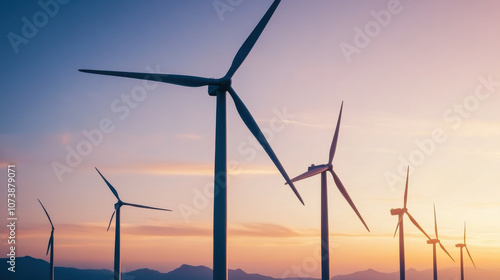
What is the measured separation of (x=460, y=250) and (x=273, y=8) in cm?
11142

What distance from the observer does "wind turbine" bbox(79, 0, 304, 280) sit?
35.0 meters

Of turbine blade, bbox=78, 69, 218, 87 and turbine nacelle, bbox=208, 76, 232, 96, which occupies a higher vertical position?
turbine blade, bbox=78, 69, 218, 87

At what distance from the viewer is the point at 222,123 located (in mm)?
37969

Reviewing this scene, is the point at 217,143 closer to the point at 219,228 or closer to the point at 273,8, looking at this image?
the point at 219,228

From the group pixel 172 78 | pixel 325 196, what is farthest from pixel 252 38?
pixel 325 196

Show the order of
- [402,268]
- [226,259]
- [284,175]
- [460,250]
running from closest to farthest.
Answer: [226,259] → [284,175] → [402,268] → [460,250]

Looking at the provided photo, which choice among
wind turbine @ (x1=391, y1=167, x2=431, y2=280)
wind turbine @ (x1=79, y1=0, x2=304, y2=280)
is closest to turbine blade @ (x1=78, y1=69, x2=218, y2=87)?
wind turbine @ (x1=79, y1=0, x2=304, y2=280)

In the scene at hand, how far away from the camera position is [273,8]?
4316cm

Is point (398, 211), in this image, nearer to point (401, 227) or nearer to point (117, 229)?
point (401, 227)

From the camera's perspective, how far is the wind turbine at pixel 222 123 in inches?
1377

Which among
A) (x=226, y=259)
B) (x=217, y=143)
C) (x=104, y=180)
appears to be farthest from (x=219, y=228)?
(x=104, y=180)

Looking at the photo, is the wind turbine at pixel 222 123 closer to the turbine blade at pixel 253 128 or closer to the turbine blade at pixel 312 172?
the turbine blade at pixel 253 128

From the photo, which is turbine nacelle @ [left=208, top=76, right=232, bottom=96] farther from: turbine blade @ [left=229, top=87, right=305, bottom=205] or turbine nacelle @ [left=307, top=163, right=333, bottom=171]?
turbine nacelle @ [left=307, top=163, right=333, bottom=171]

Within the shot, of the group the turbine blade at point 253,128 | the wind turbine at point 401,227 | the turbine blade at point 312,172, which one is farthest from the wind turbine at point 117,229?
the turbine blade at point 253,128
